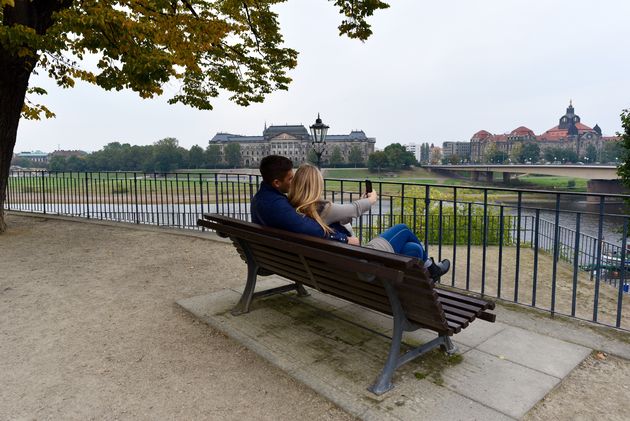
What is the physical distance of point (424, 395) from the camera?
8.80ft

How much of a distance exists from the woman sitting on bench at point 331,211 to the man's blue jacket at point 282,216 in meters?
0.07

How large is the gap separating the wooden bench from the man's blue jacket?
0.28 feet

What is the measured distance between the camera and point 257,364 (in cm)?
320

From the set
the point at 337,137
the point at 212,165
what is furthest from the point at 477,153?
the point at 212,165

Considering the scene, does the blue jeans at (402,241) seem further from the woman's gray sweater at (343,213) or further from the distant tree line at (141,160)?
the distant tree line at (141,160)

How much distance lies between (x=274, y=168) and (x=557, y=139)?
7302 inches

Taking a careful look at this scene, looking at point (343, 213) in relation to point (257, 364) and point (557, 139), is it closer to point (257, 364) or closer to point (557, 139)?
point (257, 364)

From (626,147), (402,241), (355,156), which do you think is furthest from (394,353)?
(355,156)

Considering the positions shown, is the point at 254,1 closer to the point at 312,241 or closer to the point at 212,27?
the point at 212,27

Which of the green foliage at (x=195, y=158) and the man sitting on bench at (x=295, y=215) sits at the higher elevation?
the green foliage at (x=195, y=158)

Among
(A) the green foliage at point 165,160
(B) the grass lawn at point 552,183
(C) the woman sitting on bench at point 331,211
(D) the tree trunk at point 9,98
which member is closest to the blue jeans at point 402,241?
(C) the woman sitting on bench at point 331,211

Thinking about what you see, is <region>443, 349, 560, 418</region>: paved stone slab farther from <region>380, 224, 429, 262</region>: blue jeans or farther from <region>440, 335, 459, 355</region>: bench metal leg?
<region>380, 224, 429, 262</region>: blue jeans

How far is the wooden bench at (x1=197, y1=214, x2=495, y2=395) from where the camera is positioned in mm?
2428

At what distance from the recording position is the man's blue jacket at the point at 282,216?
3.20 m
